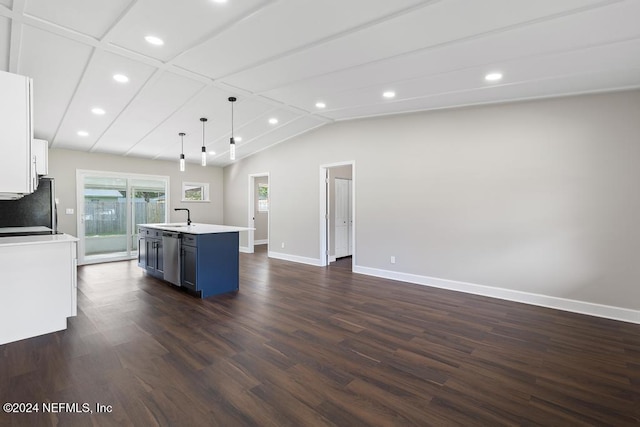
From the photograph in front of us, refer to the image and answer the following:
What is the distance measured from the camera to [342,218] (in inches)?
286

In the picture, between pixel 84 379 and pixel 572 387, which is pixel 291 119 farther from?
pixel 572 387

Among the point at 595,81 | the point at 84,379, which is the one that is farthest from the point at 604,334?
the point at 84,379

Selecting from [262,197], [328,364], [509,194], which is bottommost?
[328,364]

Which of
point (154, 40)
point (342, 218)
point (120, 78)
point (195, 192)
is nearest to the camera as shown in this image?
point (154, 40)

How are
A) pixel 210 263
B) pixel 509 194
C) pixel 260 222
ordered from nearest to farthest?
pixel 509 194
pixel 210 263
pixel 260 222

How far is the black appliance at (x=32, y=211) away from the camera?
449 cm

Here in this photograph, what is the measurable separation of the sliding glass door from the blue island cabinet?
3.76 metres

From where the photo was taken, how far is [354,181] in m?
5.76

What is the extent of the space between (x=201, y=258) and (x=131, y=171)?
14.8 ft

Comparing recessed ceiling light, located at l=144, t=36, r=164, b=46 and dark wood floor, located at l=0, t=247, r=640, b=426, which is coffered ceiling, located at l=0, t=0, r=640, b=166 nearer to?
recessed ceiling light, located at l=144, t=36, r=164, b=46

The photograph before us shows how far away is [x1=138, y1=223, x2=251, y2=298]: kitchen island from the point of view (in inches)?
166

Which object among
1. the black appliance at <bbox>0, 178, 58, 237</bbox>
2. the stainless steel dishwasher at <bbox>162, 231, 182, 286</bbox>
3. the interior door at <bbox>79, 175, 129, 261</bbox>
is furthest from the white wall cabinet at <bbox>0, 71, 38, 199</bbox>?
the interior door at <bbox>79, 175, 129, 261</bbox>

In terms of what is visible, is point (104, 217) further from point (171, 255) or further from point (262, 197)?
point (262, 197)

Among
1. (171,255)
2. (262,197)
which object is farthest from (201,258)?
(262,197)
